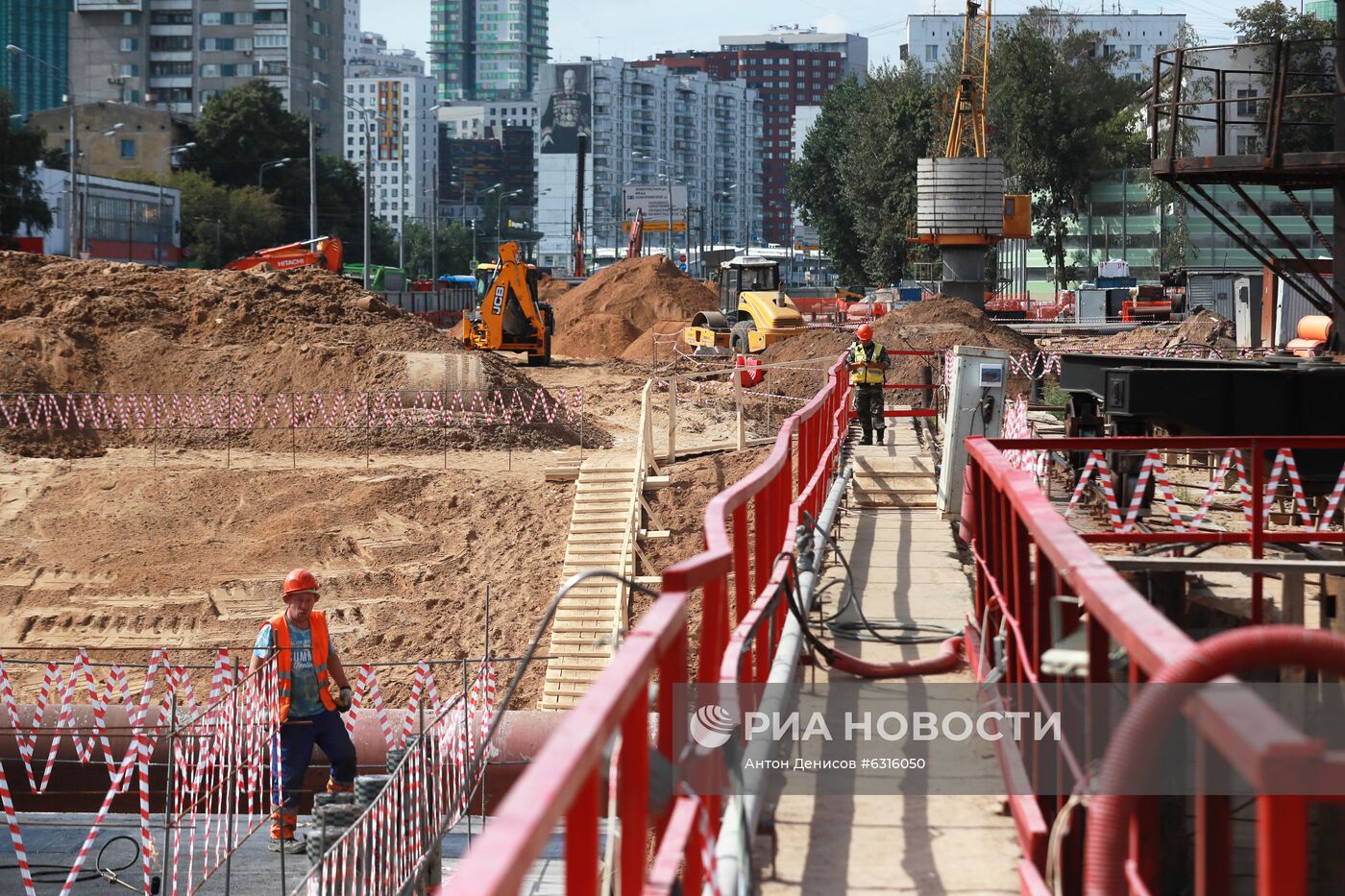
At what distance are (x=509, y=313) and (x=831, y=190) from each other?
46.4 m

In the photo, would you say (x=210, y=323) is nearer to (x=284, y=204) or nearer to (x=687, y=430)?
(x=687, y=430)

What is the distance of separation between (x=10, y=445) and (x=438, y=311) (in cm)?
3903

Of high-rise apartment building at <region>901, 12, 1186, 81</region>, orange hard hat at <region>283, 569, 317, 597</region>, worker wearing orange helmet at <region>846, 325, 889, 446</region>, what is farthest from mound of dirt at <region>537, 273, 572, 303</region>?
high-rise apartment building at <region>901, 12, 1186, 81</region>

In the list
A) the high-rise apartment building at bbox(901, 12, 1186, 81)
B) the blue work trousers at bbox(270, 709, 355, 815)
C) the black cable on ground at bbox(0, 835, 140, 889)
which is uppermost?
the high-rise apartment building at bbox(901, 12, 1186, 81)

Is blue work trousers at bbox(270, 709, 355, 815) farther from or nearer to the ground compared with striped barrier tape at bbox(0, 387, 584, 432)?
nearer to the ground

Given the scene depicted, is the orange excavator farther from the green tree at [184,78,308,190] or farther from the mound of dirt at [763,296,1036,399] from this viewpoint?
the green tree at [184,78,308,190]

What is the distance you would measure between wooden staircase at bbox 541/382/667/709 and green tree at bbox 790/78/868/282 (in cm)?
5417

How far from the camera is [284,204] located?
8825 centimetres

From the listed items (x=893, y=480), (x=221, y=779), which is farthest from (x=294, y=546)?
(x=893, y=480)

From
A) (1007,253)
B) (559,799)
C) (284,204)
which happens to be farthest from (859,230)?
(559,799)

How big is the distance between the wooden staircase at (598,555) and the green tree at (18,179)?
1943 inches

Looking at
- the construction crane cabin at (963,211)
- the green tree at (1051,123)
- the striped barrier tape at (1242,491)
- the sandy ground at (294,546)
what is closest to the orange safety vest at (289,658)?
the striped barrier tape at (1242,491)

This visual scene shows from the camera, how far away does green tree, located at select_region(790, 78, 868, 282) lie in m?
78.6

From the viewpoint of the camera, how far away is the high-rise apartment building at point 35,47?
432ft
